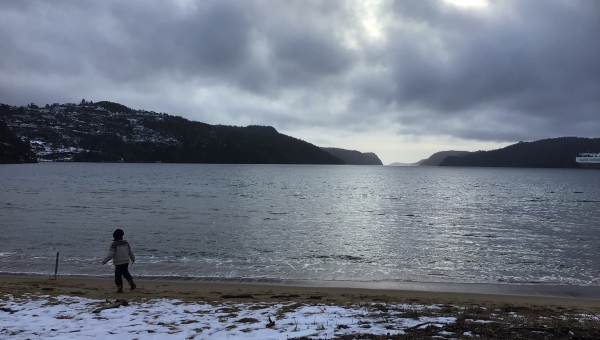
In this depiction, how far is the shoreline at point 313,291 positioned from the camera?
38.5ft

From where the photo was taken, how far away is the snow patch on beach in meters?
7.46

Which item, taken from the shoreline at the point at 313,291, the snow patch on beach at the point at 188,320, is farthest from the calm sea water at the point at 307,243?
the snow patch on beach at the point at 188,320

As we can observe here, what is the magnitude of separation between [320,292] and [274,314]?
14.7ft

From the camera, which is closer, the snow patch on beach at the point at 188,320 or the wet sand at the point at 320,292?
the snow patch on beach at the point at 188,320

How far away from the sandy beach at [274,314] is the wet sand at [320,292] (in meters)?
0.03

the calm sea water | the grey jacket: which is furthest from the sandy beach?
the calm sea water

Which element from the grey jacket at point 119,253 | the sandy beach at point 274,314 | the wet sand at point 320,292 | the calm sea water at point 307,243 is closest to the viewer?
the sandy beach at point 274,314

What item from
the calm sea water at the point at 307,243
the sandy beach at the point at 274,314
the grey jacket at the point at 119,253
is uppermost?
the grey jacket at the point at 119,253

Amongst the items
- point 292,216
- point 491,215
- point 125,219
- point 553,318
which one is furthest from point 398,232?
point 125,219

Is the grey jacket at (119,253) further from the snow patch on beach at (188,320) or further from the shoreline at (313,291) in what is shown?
the snow patch on beach at (188,320)

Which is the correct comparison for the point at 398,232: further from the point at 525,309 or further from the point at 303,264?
the point at 525,309

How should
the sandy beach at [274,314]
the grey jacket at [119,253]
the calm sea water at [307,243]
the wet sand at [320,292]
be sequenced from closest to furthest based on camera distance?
1. the sandy beach at [274,314]
2. the wet sand at [320,292]
3. the grey jacket at [119,253]
4. the calm sea water at [307,243]

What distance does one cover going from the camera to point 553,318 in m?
8.87

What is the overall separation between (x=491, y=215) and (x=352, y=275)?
2806 centimetres
